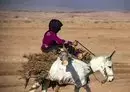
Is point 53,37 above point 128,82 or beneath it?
above

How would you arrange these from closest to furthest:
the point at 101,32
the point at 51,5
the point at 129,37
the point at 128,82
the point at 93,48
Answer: the point at 128,82 → the point at 93,48 → the point at 129,37 → the point at 101,32 → the point at 51,5

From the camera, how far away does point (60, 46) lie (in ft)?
47.1

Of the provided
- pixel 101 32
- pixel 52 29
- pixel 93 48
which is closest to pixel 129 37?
pixel 101 32

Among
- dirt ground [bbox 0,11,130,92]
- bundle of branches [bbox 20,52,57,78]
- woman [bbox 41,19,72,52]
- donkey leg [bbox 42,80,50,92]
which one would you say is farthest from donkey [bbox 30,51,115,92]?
dirt ground [bbox 0,11,130,92]

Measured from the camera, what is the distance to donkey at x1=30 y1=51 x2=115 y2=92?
14078 millimetres

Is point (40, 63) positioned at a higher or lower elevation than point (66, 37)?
higher

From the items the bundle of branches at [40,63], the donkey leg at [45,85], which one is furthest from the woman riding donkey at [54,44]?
the donkey leg at [45,85]

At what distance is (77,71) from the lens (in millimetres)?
14172

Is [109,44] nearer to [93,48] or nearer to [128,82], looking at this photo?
[93,48]

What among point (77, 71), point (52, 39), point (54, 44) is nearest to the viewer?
point (77, 71)

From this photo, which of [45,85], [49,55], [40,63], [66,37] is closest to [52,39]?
[49,55]

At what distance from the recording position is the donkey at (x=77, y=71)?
46.2 ft

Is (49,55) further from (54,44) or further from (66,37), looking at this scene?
(66,37)

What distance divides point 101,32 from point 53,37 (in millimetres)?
25283
